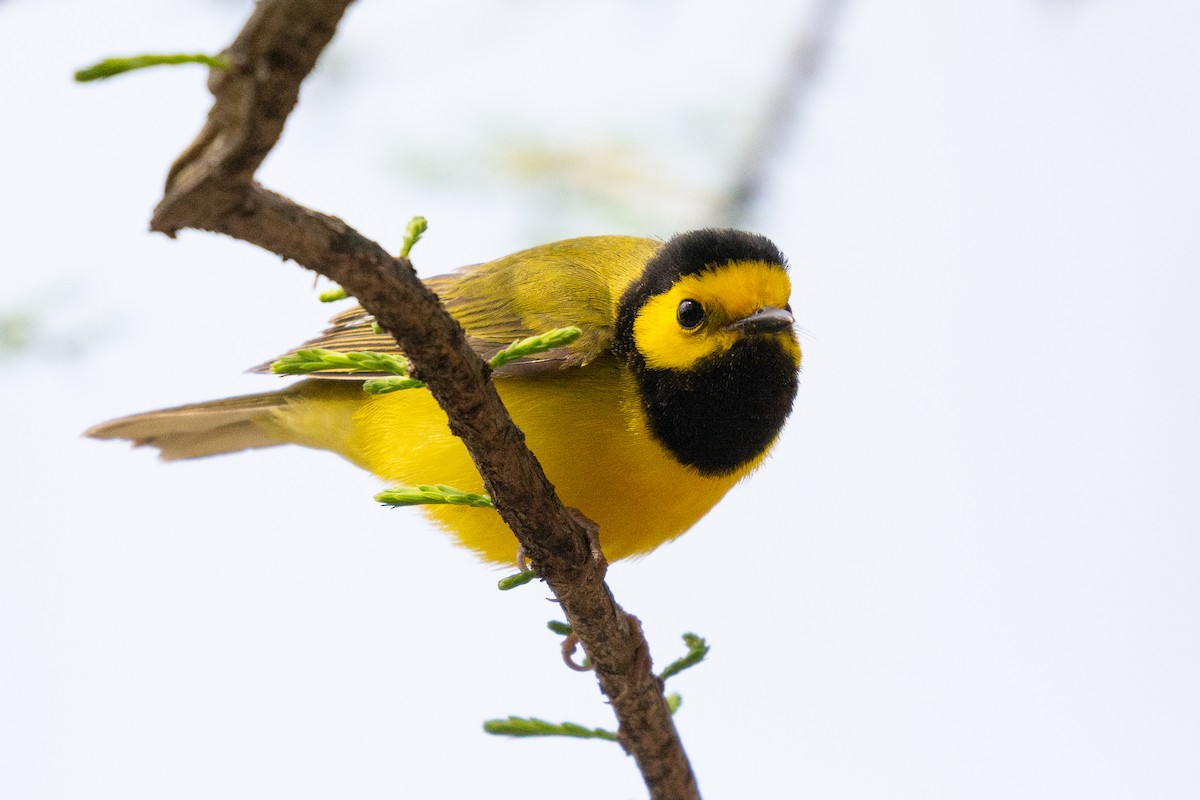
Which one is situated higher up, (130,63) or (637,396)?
(637,396)

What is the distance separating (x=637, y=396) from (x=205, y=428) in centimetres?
231

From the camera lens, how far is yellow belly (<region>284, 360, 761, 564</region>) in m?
3.60

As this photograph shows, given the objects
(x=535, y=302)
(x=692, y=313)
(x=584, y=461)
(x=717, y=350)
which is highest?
(x=535, y=302)

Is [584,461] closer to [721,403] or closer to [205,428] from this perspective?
[721,403]

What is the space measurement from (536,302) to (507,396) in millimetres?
574

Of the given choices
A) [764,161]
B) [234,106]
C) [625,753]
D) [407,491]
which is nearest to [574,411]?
[625,753]

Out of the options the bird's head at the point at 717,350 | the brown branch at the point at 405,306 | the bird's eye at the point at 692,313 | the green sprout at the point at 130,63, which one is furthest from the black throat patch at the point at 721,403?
the green sprout at the point at 130,63

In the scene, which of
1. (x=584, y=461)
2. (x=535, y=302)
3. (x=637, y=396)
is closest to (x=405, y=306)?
(x=584, y=461)

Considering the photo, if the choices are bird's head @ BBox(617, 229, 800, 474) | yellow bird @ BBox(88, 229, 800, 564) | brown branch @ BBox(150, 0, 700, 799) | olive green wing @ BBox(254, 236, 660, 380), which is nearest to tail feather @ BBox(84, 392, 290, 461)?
olive green wing @ BBox(254, 236, 660, 380)

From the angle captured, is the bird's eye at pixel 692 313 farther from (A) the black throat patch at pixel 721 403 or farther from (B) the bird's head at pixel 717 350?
(A) the black throat patch at pixel 721 403

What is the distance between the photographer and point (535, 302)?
415 cm

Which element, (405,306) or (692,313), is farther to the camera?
(692,313)

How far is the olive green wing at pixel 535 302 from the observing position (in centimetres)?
385

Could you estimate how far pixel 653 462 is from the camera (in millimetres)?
3641
